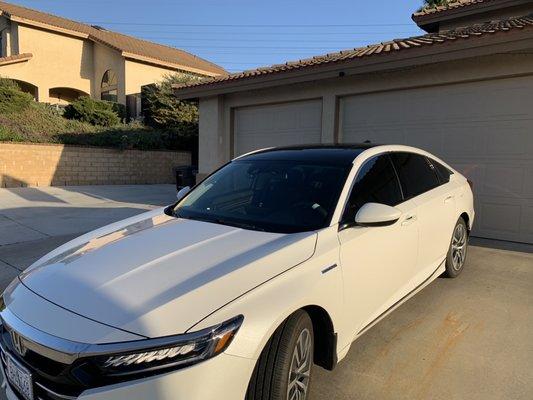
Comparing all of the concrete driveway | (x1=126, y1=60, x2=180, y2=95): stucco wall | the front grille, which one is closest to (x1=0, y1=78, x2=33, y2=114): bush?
(x1=126, y1=60, x2=180, y2=95): stucco wall

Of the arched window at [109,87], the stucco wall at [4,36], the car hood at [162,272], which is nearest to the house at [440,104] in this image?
the car hood at [162,272]

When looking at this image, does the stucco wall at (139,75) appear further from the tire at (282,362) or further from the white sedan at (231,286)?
the tire at (282,362)

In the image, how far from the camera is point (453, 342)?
3.73 meters

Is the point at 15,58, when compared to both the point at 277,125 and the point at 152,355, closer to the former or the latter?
the point at 277,125

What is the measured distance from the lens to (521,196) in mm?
7195

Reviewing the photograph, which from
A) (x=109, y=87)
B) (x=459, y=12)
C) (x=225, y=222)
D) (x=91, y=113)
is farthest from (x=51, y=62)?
(x=225, y=222)

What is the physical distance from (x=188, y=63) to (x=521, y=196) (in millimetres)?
25417

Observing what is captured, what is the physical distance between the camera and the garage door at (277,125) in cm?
994

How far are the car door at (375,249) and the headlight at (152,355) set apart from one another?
1.22m

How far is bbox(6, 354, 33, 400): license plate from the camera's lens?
213 cm

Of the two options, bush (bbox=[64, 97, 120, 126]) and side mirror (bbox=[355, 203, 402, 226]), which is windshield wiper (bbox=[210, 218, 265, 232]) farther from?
bush (bbox=[64, 97, 120, 126])

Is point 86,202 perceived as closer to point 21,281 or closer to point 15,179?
point 15,179

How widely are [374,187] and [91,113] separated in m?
19.2

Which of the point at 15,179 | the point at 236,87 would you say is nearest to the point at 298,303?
the point at 236,87
